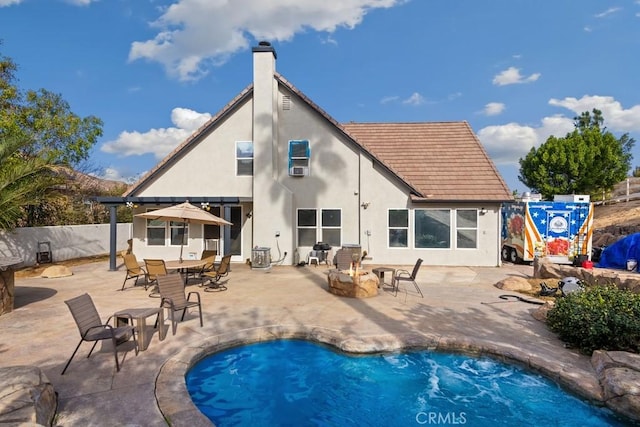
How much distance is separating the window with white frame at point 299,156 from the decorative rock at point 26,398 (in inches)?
497

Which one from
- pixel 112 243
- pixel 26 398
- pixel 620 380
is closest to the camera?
pixel 26 398

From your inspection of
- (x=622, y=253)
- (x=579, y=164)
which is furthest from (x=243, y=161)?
(x=579, y=164)

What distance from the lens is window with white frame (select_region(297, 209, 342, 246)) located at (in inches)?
630

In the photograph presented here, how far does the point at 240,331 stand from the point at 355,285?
380 centimetres

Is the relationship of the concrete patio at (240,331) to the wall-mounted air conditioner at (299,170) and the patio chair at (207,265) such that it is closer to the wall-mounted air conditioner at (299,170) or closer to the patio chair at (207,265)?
the patio chair at (207,265)

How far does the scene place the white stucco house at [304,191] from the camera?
15438mm

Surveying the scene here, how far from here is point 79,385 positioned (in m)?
4.55

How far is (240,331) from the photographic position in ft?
22.0

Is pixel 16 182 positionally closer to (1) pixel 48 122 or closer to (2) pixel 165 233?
(2) pixel 165 233

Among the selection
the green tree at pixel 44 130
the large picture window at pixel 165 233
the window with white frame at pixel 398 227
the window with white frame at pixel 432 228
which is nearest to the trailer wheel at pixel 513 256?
the window with white frame at pixel 432 228

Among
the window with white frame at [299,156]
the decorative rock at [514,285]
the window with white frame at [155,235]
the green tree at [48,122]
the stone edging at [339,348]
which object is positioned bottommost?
the stone edging at [339,348]

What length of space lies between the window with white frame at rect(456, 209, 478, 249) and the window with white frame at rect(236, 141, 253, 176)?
941 cm

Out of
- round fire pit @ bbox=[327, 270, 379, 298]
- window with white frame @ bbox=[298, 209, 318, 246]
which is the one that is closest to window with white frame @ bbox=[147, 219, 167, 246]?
window with white frame @ bbox=[298, 209, 318, 246]

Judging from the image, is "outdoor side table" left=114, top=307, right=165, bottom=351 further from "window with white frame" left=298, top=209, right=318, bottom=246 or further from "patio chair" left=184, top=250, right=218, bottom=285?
"window with white frame" left=298, top=209, right=318, bottom=246
